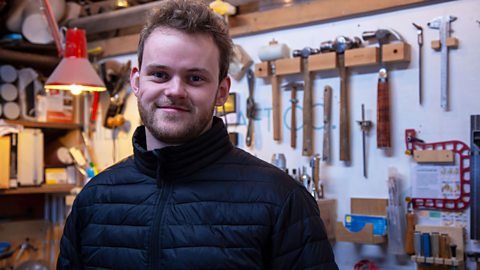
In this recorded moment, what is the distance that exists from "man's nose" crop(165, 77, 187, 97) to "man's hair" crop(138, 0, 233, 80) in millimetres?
111

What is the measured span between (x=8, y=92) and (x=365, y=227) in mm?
2244

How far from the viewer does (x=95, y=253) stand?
1.22m

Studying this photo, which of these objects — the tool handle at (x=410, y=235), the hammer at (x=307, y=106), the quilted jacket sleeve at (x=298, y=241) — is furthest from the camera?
the hammer at (x=307, y=106)

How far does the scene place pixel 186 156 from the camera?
1182 mm

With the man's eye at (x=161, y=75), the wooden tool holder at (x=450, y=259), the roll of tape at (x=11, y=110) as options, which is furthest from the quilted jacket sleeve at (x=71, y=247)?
the roll of tape at (x=11, y=110)

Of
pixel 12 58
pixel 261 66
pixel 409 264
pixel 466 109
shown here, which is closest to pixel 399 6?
pixel 466 109

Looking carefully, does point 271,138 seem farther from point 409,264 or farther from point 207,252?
point 207,252

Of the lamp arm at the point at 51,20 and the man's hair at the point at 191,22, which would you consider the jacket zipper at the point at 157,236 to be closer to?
the man's hair at the point at 191,22

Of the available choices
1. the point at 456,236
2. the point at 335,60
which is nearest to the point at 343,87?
the point at 335,60

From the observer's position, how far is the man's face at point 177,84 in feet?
3.74

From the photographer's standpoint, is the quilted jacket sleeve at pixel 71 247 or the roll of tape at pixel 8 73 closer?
the quilted jacket sleeve at pixel 71 247

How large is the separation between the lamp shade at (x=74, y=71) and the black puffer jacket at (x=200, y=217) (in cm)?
150

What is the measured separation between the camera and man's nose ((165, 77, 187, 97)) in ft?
3.69

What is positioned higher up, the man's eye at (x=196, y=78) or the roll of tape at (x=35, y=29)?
the roll of tape at (x=35, y=29)
